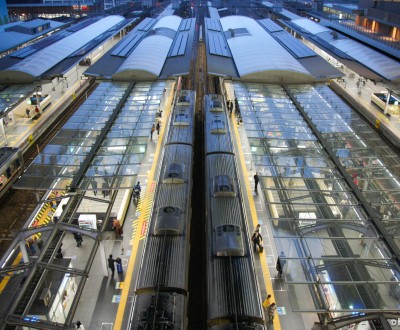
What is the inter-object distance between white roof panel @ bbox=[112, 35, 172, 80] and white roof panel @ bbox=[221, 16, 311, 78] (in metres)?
6.44

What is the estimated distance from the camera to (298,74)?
27.8 m

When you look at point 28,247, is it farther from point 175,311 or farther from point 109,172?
point 175,311

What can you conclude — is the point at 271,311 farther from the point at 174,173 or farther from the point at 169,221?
the point at 174,173

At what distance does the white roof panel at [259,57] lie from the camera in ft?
92.0

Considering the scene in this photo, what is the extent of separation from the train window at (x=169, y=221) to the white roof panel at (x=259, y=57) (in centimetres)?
1679

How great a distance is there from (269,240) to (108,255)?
656 cm

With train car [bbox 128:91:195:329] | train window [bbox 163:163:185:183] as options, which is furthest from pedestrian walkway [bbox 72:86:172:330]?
train window [bbox 163:163:185:183]

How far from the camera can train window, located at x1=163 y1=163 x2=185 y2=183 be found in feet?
53.0

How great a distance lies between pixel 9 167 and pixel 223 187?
36.1 feet

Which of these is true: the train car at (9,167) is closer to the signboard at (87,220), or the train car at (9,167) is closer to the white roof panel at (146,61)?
the signboard at (87,220)

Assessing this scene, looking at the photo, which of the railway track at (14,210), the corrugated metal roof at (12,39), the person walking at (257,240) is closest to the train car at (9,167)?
the railway track at (14,210)

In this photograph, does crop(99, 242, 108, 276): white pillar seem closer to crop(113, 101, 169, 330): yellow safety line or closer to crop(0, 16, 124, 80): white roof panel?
crop(113, 101, 169, 330): yellow safety line

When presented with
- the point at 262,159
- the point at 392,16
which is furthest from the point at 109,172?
the point at 392,16

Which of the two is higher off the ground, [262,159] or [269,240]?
[262,159]
